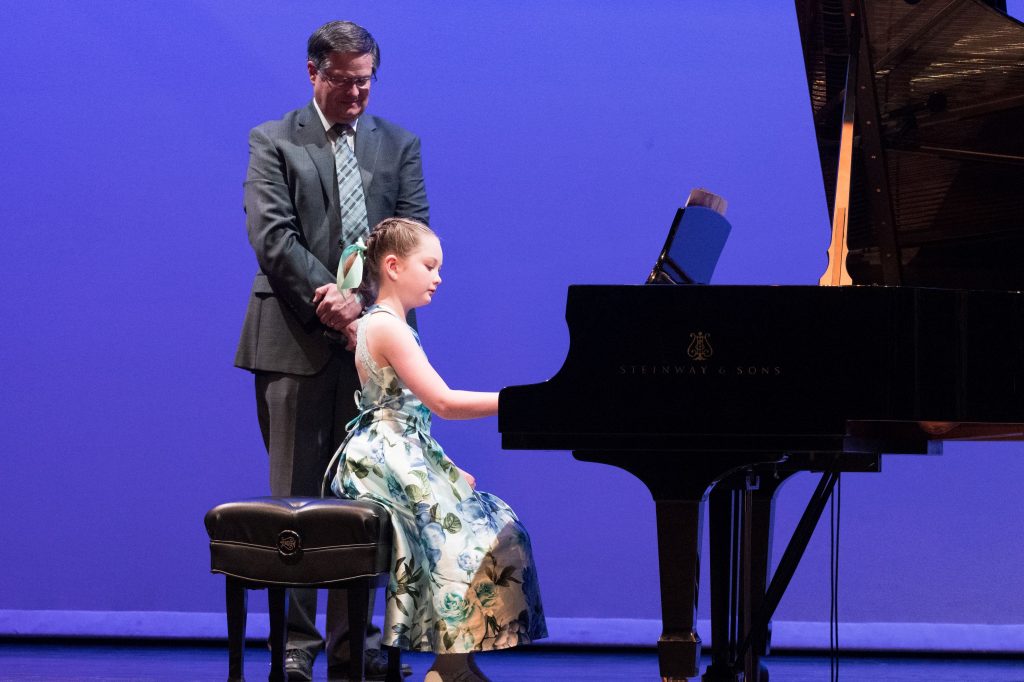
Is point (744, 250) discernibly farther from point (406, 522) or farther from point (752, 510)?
point (406, 522)

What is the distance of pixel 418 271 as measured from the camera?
296 centimetres

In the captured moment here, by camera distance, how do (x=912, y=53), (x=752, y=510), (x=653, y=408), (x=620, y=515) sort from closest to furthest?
(x=653, y=408)
(x=912, y=53)
(x=752, y=510)
(x=620, y=515)

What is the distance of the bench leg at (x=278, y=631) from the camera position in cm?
282

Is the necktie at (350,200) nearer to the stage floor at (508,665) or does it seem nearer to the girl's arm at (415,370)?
the girl's arm at (415,370)

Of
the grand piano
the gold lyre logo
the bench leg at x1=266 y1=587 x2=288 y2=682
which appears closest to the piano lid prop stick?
the grand piano

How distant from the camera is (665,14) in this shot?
461 centimetres

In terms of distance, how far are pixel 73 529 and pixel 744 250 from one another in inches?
103

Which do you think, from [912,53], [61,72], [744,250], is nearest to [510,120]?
[744,250]

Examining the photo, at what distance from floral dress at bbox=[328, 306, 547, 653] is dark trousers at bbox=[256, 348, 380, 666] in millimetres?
570

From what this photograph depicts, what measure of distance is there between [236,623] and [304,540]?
271 millimetres

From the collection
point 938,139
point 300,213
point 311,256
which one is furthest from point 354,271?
point 938,139

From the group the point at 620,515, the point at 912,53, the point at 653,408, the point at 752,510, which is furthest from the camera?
the point at 620,515

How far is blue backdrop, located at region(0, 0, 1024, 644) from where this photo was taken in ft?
14.8

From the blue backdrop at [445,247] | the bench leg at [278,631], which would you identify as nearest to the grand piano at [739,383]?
the bench leg at [278,631]
